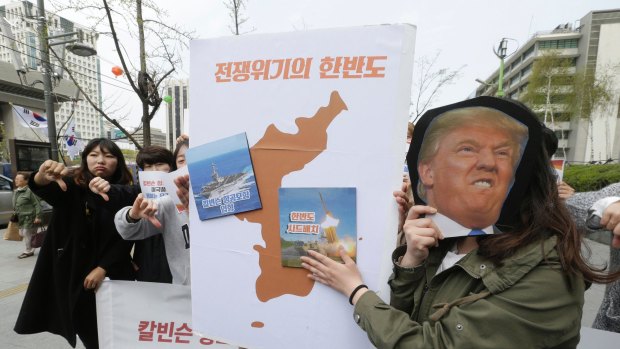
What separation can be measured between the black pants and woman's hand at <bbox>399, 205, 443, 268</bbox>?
1896mm

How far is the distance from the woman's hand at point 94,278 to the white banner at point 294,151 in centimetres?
103

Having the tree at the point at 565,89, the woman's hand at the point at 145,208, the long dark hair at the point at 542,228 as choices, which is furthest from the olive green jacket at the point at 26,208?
the tree at the point at 565,89

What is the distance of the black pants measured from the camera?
193 centimetres

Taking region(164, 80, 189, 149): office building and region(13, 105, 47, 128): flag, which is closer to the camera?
region(164, 80, 189, 149): office building

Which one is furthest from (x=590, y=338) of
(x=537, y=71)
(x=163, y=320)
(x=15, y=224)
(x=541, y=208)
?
(x=537, y=71)

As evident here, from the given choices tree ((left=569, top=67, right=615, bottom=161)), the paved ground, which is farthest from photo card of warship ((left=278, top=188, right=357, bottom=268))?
tree ((left=569, top=67, right=615, bottom=161))

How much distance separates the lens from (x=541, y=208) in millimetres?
844

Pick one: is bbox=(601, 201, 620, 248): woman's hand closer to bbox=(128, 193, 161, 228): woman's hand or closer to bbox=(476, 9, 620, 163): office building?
bbox=(128, 193, 161, 228): woman's hand

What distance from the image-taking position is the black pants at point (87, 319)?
193 centimetres

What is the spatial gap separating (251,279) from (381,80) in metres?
0.74

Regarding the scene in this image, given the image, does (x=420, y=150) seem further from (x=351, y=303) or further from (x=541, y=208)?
(x=351, y=303)

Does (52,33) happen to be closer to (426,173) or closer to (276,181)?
(276,181)

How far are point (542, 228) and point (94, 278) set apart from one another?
210cm

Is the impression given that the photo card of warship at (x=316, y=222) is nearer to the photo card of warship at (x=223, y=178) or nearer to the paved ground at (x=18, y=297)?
the photo card of warship at (x=223, y=178)
